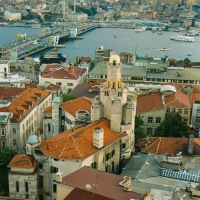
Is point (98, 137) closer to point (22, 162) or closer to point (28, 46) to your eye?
point (22, 162)

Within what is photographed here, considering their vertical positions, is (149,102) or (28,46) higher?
(149,102)

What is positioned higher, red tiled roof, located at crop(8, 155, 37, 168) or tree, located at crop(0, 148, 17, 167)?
red tiled roof, located at crop(8, 155, 37, 168)

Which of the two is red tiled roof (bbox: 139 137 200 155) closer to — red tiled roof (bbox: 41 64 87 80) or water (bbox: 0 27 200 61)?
red tiled roof (bbox: 41 64 87 80)

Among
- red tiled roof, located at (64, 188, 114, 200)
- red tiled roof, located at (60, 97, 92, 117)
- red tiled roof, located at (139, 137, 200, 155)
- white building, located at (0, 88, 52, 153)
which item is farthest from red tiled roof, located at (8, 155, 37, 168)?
white building, located at (0, 88, 52, 153)

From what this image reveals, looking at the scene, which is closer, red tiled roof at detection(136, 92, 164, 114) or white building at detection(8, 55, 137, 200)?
Result: white building at detection(8, 55, 137, 200)

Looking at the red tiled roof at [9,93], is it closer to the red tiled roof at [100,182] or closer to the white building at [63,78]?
the white building at [63,78]

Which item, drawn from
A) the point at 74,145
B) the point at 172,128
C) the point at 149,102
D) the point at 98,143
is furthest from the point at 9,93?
the point at 98,143

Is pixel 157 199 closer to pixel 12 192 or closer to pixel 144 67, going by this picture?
pixel 12 192
